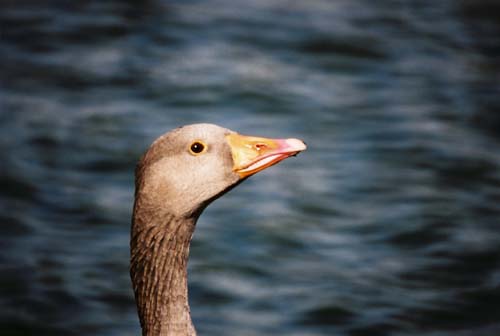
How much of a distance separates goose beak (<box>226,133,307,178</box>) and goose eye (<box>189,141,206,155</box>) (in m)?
0.18

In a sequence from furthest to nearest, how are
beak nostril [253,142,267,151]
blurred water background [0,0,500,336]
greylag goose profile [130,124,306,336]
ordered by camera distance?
1. blurred water background [0,0,500,336]
2. beak nostril [253,142,267,151]
3. greylag goose profile [130,124,306,336]

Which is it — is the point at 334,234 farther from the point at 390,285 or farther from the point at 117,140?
the point at 117,140

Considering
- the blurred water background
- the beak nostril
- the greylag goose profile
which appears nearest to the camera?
the greylag goose profile

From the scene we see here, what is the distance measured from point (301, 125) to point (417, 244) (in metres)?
2.84

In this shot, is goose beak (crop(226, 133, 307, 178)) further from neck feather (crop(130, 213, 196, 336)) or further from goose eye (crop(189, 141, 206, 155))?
A: neck feather (crop(130, 213, 196, 336))

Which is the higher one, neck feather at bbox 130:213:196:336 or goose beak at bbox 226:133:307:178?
goose beak at bbox 226:133:307:178

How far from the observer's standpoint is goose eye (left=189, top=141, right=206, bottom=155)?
5793 mm

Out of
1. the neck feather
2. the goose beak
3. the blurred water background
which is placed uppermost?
the blurred water background

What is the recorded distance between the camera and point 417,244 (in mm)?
10883

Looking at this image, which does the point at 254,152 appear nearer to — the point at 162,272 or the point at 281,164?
the point at 162,272

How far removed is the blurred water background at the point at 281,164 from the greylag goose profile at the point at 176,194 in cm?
336

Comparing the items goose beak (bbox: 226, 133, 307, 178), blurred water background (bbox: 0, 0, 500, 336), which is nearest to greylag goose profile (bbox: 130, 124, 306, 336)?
goose beak (bbox: 226, 133, 307, 178)

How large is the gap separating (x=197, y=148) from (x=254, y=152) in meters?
0.35

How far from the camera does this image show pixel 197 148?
5.82 meters
